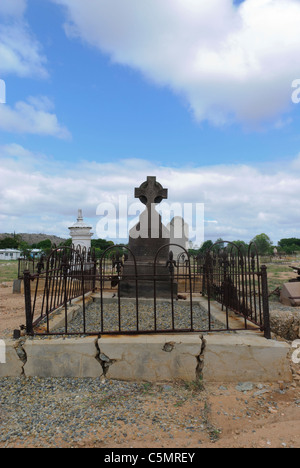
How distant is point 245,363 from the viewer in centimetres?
371

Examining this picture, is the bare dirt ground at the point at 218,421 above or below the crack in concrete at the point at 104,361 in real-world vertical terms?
below

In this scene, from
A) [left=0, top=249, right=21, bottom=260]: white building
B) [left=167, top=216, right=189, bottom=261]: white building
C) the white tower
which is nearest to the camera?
the white tower

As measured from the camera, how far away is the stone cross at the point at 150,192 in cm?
810

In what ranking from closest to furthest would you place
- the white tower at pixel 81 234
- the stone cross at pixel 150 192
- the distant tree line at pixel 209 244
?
the stone cross at pixel 150 192, the white tower at pixel 81 234, the distant tree line at pixel 209 244

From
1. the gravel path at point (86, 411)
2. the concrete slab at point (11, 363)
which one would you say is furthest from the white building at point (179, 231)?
the gravel path at point (86, 411)

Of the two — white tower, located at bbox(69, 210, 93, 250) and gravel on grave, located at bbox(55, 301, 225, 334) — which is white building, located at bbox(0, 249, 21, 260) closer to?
white tower, located at bbox(69, 210, 93, 250)

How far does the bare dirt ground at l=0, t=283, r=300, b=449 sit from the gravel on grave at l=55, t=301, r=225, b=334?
3.97ft

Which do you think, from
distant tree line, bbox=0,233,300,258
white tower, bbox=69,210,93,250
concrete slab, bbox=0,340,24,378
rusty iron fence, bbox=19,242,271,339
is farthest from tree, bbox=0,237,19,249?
concrete slab, bbox=0,340,24,378

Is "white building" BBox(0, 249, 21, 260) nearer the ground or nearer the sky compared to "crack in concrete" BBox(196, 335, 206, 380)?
nearer the sky

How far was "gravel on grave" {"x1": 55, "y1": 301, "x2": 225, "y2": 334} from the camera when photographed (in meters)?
4.87

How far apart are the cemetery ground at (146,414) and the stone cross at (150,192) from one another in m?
5.24

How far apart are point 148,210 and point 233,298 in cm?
345

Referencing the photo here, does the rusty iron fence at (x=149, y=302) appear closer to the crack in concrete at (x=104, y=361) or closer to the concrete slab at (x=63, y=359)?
the concrete slab at (x=63, y=359)

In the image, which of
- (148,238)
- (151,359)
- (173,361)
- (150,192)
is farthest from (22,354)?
(150,192)
